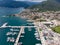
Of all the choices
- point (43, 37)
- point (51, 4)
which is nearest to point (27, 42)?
point (43, 37)

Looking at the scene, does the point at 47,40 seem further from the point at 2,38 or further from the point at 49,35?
the point at 2,38

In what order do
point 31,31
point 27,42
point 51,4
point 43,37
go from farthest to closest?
point 51,4
point 31,31
point 43,37
point 27,42

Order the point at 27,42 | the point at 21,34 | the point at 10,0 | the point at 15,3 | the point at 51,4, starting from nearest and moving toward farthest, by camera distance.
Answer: the point at 27,42 → the point at 21,34 → the point at 51,4 → the point at 15,3 → the point at 10,0

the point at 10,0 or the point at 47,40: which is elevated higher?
the point at 47,40

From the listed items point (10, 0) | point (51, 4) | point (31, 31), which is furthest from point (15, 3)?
point (31, 31)

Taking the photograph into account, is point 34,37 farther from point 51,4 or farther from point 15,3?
point 15,3

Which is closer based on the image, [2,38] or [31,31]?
[2,38]

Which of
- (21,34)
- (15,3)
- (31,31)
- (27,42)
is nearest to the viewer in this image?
(27,42)

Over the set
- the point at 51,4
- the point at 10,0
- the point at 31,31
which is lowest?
the point at 10,0

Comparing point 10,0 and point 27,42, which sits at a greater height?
point 27,42
